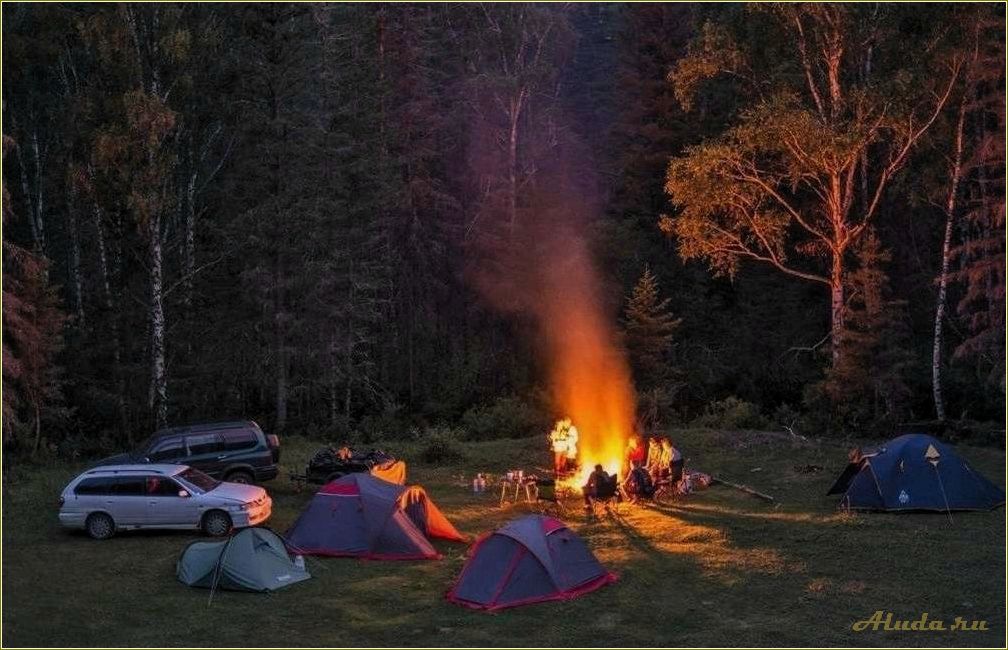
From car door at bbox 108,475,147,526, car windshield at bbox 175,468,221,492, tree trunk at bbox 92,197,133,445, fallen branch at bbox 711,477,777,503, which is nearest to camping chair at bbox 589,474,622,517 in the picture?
fallen branch at bbox 711,477,777,503

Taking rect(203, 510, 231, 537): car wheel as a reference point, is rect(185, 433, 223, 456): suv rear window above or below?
above

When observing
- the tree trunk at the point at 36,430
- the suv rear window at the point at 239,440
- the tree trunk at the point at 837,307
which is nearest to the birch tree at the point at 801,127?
the tree trunk at the point at 837,307

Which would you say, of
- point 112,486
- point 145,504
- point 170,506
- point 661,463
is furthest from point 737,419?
point 112,486

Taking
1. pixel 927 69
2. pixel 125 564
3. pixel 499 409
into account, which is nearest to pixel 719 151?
pixel 927 69

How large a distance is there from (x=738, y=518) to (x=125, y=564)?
11586 mm

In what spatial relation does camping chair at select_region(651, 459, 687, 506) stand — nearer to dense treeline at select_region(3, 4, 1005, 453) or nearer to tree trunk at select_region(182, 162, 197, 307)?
dense treeline at select_region(3, 4, 1005, 453)

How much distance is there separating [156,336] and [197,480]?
11542mm

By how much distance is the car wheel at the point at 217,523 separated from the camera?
18.7 meters

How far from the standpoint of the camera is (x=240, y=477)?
21797mm

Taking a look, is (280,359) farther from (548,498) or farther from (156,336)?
(548,498)

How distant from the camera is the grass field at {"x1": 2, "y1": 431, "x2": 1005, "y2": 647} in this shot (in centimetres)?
1341

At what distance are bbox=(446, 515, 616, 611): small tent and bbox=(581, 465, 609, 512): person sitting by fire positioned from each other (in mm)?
5193

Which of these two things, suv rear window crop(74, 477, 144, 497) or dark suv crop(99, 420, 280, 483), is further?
dark suv crop(99, 420, 280, 483)

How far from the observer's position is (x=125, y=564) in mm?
17000
